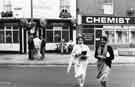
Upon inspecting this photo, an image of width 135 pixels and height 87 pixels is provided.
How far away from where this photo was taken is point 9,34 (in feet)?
108

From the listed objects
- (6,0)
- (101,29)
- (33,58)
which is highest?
(6,0)

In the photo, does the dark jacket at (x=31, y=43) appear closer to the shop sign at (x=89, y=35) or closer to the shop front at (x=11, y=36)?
the shop front at (x=11, y=36)

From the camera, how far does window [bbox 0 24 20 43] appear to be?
1293 inches

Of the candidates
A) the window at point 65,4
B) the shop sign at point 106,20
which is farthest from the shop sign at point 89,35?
the window at point 65,4

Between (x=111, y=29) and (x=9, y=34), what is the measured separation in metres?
9.71

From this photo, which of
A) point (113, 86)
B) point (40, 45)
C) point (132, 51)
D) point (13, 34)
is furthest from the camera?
point (13, 34)

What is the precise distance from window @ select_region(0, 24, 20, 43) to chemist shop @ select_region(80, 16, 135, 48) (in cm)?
621

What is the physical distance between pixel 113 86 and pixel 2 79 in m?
4.53

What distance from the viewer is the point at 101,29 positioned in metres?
33.7

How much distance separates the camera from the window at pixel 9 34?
108 ft

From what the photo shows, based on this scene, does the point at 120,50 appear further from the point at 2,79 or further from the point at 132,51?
the point at 2,79

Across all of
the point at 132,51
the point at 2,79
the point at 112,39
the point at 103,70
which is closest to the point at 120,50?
the point at 132,51

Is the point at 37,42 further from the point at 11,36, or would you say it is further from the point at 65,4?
the point at 65,4

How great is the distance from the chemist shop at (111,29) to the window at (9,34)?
20.4ft
